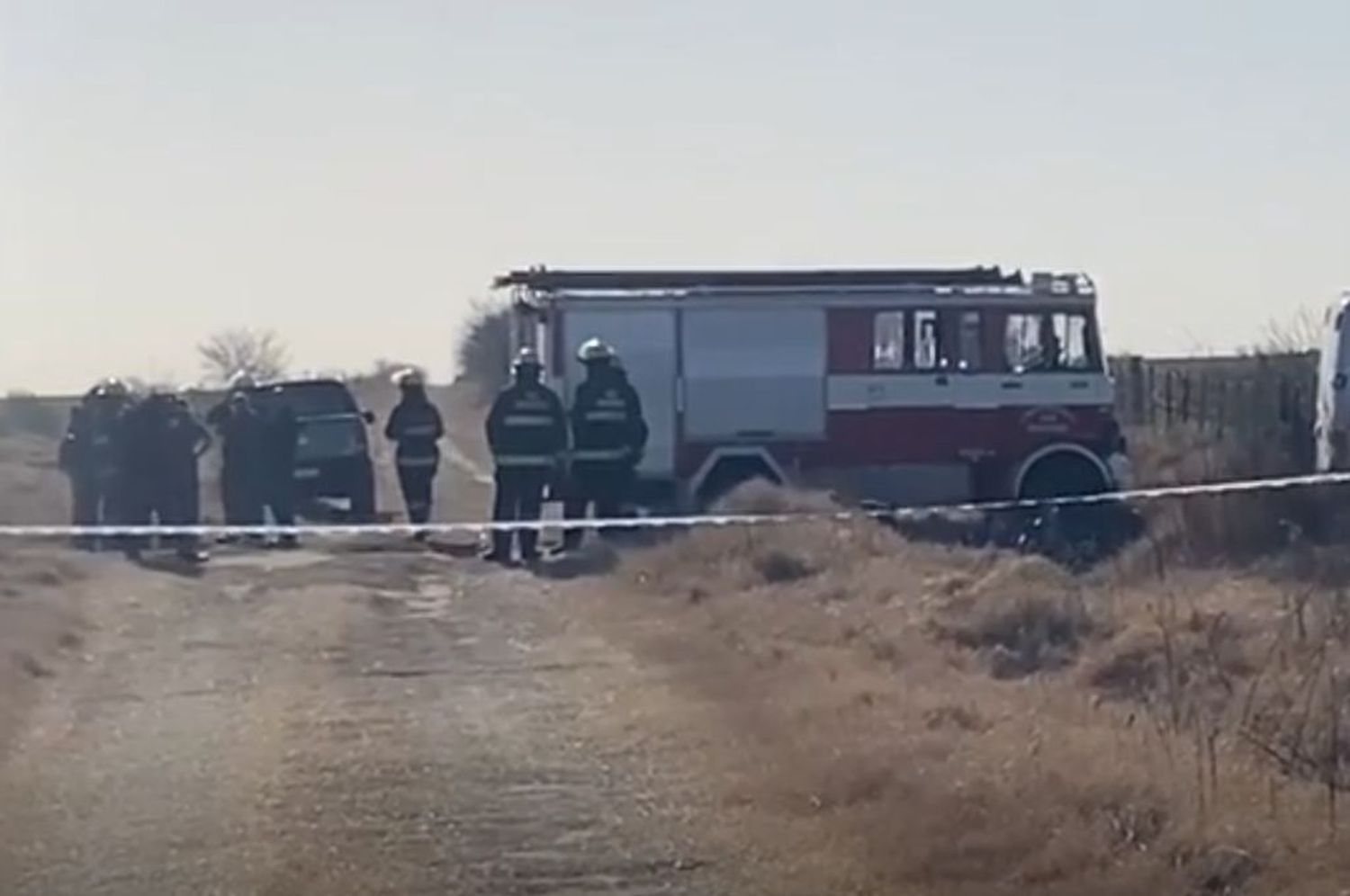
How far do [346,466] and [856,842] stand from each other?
1977 centimetres

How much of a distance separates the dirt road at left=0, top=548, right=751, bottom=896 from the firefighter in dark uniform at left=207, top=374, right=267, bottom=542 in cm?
720

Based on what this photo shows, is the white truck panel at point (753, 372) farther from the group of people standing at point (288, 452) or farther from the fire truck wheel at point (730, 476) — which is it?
the group of people standing at point (288, 452)

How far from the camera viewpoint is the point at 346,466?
30.2 metres

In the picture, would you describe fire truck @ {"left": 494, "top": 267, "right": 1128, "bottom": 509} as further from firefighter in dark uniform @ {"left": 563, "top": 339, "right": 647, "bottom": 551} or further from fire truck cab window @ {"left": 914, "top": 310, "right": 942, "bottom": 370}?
firefighter in dark uniform @ {"left": 563, "top": 339, "right": 647, "bottom": 551}

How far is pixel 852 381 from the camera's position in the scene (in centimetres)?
2961

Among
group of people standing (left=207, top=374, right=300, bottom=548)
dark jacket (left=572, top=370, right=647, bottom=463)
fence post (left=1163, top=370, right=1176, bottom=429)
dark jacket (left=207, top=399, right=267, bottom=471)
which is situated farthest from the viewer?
fence post (left=1163, top=370, right=1176, bottom=429)

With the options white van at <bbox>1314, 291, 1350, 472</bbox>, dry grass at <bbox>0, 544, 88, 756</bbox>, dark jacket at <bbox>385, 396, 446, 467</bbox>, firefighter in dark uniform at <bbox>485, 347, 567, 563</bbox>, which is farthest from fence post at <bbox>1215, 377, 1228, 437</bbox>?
dry grass at <bbox>0, 544, 88, 756</bbox>

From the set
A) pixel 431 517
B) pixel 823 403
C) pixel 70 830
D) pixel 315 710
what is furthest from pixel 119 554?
pixel 70 830

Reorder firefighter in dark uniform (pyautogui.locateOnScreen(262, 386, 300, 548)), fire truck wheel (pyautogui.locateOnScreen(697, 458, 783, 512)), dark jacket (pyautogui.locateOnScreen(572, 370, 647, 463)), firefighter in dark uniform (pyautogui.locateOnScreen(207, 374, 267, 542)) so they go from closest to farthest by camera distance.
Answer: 1. dark jacket (pyautogui.locateOnScreen(572, 370, 647, 463))
2. firefighter in dark uniform (pyautogui.locateOnScreen(207, 374, 267, 542))
3. firefighter in dark uniform (pyautogui.locateOnScreen(262, 386, 300, 548))
4. fire truck wheel (pyautogui.locateOnScreen(697, 458, 783, 512))

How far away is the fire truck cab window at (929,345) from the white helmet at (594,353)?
10.4ft

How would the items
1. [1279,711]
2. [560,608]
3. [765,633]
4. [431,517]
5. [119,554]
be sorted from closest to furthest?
[1279,711]
[765,633]
[560,608]
[119,554]
[431,517]

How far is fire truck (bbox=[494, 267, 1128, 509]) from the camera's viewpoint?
96.7 feet

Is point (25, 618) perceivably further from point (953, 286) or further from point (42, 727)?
point (953, 286)

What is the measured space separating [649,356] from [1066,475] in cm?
429
